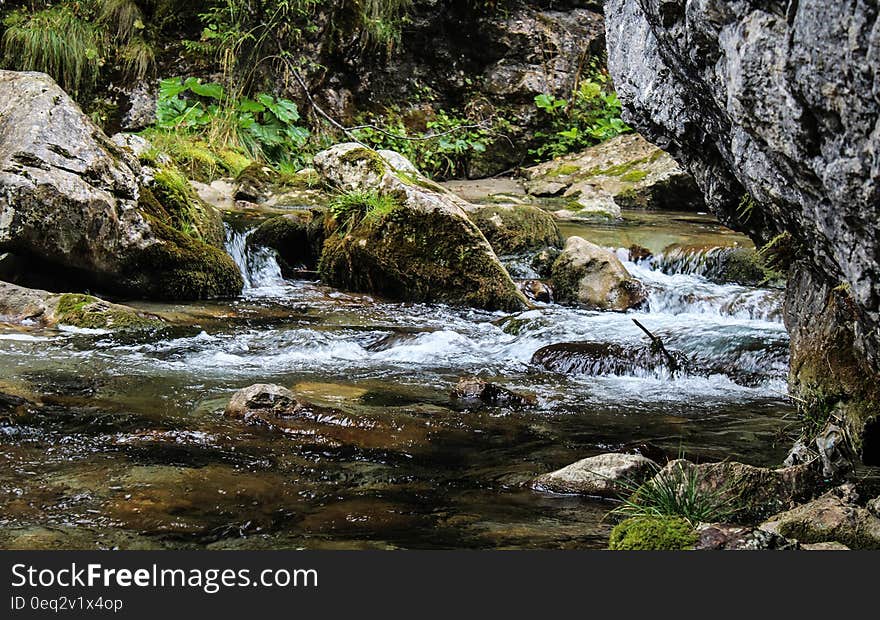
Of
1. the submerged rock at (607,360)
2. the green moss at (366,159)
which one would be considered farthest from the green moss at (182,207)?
the submerged rock at (607,360)

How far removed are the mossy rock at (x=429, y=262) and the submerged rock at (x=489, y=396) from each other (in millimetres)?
3128

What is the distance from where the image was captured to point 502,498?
10.8 feet

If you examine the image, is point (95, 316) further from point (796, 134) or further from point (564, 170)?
point (564, 170)

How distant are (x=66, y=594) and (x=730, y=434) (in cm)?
354

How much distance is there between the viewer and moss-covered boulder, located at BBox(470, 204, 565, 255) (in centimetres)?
975

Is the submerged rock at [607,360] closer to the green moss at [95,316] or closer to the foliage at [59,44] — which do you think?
the green moss at [95,316]

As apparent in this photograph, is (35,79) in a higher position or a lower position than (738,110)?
higher

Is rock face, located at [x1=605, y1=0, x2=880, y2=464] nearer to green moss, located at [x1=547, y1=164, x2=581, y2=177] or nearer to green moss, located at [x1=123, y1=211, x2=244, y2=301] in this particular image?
green moss, located at [x1=123, y1=211, x2=244, y2=301]

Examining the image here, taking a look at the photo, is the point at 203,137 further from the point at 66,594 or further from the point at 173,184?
the point at 66,594

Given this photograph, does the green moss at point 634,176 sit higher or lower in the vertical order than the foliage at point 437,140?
lower

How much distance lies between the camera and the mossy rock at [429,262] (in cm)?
820

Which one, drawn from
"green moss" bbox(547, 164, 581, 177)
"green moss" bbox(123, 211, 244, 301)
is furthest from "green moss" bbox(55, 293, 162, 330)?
"green moss" bbox(547, 164, 581, 177)

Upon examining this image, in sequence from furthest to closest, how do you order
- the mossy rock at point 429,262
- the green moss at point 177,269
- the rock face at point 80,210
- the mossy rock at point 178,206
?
the mossy rock at point 429,262, the mossy rock at point 178,206, the green moss at point 177,269, the rock face at point 80,210

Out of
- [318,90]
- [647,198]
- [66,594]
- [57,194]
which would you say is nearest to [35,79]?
[57,194]
